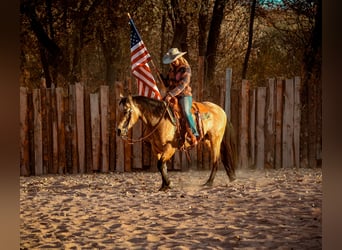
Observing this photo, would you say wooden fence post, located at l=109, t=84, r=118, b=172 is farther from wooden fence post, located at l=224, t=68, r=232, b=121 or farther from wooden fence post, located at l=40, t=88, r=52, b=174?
wooden fence post, located at l=224, t=68, r=232, b=121

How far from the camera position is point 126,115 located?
2127 mm

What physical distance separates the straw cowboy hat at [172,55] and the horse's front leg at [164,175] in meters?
0.38

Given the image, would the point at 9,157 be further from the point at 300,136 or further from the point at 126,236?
the point at 300,136

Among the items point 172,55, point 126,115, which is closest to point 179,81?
point 172,55

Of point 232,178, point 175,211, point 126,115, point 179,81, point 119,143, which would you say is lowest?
point 175,211

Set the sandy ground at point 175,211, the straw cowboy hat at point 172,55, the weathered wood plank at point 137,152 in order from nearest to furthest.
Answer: the sandy ground at point 175,211
the straw cowboy hat at point 172,55
the weathered wood plank at point 137,152

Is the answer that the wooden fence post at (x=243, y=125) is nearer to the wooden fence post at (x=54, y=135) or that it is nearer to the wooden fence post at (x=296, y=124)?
the wooden fence post at (x=296, y=124)

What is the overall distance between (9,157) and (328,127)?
1.05m

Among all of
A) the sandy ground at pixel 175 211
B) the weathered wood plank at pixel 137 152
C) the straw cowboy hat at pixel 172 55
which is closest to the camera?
the sandy ground at pixel 175 211

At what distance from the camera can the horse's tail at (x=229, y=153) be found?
6.77 feet

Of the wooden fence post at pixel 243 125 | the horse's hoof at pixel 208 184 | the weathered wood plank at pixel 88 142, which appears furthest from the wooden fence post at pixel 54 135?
A: the wooden fence post at pixel 243 125

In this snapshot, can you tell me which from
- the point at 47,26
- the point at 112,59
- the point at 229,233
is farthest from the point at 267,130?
the point at 47,26

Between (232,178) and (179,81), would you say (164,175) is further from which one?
(179,81)

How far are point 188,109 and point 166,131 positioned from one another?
Result: 5.8 inches
